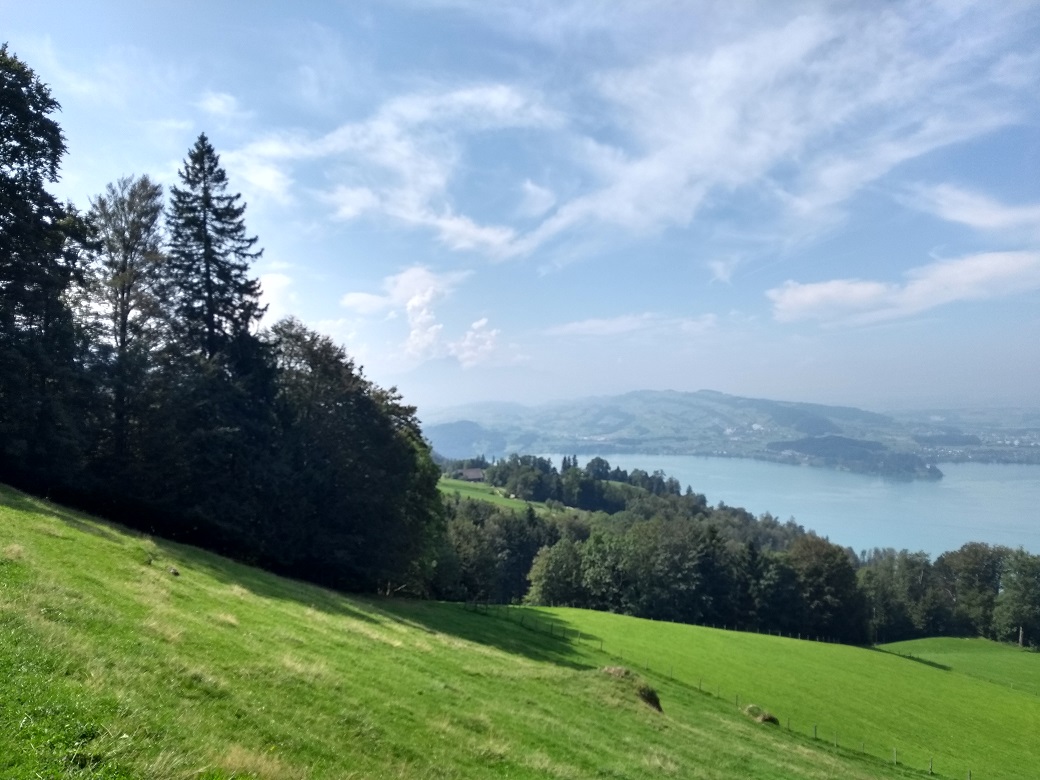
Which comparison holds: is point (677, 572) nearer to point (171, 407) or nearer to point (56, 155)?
point (171, 407)

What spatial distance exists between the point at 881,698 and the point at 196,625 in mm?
41777

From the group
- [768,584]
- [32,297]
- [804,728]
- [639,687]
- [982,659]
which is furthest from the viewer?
[768,584]

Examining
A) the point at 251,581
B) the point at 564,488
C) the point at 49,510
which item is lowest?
the point at 251,581

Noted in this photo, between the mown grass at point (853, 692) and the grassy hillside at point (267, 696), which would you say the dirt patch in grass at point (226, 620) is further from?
the mown grass at point (853, 692)

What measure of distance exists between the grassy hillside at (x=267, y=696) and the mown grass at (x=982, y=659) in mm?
36817

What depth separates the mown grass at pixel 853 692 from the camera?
3019 centimetres

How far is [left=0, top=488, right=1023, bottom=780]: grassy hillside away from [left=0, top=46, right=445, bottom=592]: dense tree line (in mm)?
7040

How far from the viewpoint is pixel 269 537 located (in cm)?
3397

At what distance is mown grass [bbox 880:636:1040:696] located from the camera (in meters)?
56.3

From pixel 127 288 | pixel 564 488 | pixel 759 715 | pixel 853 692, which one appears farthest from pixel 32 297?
pixel 564 488

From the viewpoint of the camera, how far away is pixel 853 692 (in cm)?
3912

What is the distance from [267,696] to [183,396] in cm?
2531

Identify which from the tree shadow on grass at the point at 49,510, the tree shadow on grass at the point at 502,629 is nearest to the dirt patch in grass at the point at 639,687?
the tree shadow on grass at the point at 502,629

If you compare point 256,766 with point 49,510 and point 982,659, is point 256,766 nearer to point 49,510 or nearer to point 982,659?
point 49,510
